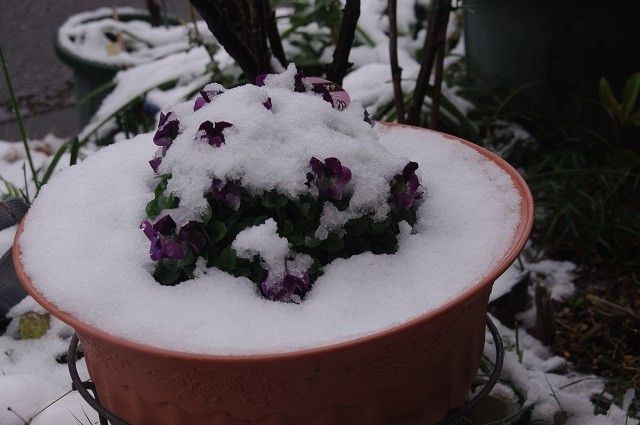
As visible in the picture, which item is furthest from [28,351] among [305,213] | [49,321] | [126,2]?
[126,2]

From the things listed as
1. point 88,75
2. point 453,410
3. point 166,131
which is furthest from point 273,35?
point 88,75

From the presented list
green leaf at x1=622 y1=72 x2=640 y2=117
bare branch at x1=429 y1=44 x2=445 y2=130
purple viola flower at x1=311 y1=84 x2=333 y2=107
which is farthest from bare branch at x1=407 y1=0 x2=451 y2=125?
green leaf at x1=622 y1=72 x2=640 y2=117

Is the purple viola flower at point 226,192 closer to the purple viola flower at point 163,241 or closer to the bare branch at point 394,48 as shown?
the purple viola flower at point 163,241

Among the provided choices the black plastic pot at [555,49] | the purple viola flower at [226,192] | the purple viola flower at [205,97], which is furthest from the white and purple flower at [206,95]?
the black plastic pot at [555,49]

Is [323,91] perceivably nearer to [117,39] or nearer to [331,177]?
[331,177]

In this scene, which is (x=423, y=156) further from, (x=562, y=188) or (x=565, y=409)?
(x=562, y=188)

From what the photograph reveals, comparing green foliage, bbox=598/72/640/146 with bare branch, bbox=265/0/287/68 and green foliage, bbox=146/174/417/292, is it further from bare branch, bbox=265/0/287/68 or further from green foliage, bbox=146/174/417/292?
green foliage, bbox=146/174/417/292
